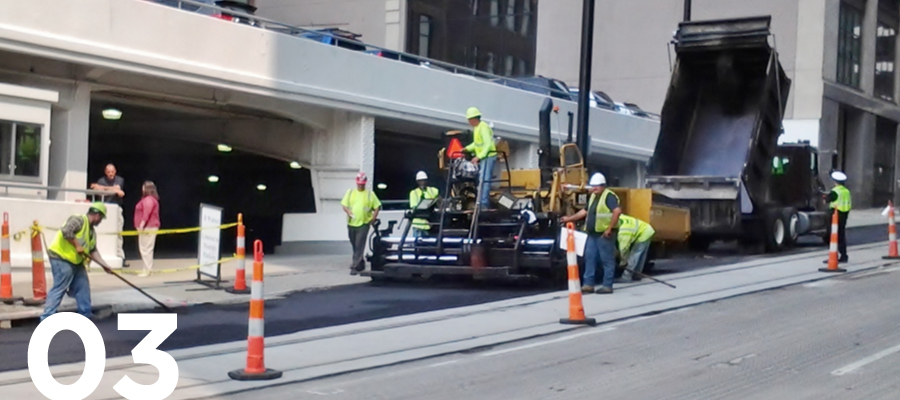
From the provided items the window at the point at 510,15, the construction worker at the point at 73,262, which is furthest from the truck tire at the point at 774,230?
the window at the point at 510,15

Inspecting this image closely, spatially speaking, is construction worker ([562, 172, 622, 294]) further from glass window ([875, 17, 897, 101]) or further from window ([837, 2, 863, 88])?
glass window ([875, 17, 897, 101])

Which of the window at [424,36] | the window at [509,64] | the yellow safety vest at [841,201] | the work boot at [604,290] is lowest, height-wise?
the work boot at [604,290]

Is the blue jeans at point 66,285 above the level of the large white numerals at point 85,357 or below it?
above

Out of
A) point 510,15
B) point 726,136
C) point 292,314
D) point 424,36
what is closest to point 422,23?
point 424,36

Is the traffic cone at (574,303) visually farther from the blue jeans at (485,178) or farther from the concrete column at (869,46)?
the concrete column at (869,46)

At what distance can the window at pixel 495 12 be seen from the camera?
3864cm

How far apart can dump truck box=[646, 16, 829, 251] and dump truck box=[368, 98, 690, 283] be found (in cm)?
395

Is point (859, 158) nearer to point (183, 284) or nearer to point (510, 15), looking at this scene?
point (510, 15)

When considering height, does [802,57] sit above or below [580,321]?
above

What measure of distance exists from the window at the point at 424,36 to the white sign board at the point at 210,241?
22130mm

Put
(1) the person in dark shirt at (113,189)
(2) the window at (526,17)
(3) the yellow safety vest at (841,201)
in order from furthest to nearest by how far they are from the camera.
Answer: (2) the window at (526,17) < (3) the yellow safety vest at (841,201) < (1) the person in dark shirt at (113,189)

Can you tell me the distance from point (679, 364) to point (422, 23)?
2871 cm

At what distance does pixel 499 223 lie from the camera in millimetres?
16016

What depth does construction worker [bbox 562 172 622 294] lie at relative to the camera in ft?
49.6
